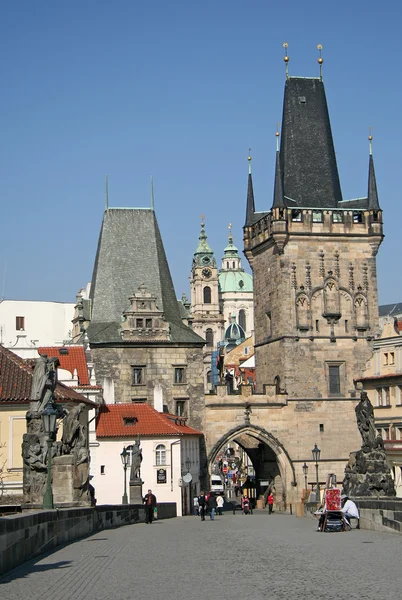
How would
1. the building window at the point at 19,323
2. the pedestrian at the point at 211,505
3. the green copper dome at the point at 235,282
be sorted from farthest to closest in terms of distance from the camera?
the green copper dome at the point at 235,282 < the building window at the point at 19,323 < the pedestrian at the point at 211,505

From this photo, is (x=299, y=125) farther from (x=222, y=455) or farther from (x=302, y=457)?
(x=222, y=455)

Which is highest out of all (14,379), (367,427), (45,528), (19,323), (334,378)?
(19,323)

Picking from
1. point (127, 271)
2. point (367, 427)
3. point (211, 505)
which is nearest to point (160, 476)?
point (211, 505)

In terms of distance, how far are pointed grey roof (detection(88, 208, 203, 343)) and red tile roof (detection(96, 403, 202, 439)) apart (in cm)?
641

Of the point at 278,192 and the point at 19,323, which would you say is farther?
the point at 19,323

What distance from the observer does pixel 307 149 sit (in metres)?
61.9

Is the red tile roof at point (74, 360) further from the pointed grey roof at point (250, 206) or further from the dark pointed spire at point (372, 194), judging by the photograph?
the dark pointed spire at point (372, 194)

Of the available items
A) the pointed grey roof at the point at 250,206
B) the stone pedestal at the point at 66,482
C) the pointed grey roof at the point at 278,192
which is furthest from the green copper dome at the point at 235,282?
the stone pedestal at the point at 66,482

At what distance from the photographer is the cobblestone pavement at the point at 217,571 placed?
10.1m

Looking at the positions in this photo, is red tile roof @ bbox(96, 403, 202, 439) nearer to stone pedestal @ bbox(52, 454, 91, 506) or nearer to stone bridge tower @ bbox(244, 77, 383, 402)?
stone bridge tower @ bbox(244, 77, 383, 402)

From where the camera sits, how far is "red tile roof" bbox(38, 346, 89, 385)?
5192 cm

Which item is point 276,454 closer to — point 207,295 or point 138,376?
point 138,376

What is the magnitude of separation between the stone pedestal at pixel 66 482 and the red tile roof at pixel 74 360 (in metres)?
29.7

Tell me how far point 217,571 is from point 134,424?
38.6 meters
